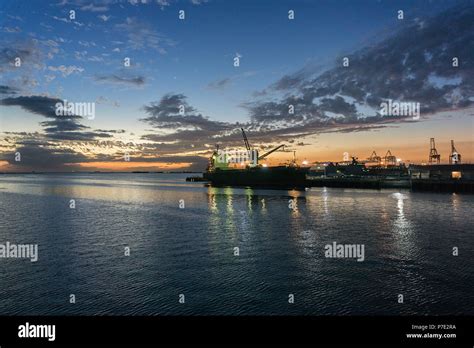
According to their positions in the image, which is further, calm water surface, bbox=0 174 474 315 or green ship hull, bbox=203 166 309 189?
green ship hull, bbox=203 166 309 189

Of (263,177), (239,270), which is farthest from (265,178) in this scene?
(239,270)

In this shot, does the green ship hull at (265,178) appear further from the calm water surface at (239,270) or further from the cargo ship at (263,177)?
the calm water surface at (239,270)

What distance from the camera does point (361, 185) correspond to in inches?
5010

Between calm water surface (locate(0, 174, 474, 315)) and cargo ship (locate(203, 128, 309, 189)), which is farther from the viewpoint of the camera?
cargo ship (locate(203, 128, 309, 189))

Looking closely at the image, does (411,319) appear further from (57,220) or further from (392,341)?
(57,220)

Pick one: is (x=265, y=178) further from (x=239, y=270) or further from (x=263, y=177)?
(x=239, y=270)

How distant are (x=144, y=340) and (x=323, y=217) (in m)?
37.9

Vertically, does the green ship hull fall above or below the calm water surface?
above

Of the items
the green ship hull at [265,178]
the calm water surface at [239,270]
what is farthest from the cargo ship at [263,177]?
the calm water surface at [239,270]

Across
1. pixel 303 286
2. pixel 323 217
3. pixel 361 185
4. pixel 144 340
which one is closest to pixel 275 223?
pixel 323 217

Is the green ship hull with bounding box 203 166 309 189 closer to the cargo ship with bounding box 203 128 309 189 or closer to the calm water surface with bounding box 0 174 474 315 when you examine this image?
the cargo ship with bounding box 203 128 309 189

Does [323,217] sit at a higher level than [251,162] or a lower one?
lower

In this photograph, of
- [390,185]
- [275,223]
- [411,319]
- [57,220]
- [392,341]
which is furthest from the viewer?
[390,185]

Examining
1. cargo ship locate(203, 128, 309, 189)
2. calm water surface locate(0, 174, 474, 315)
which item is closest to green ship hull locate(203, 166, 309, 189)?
cargo ship locate(203, 128, 309, 189)
